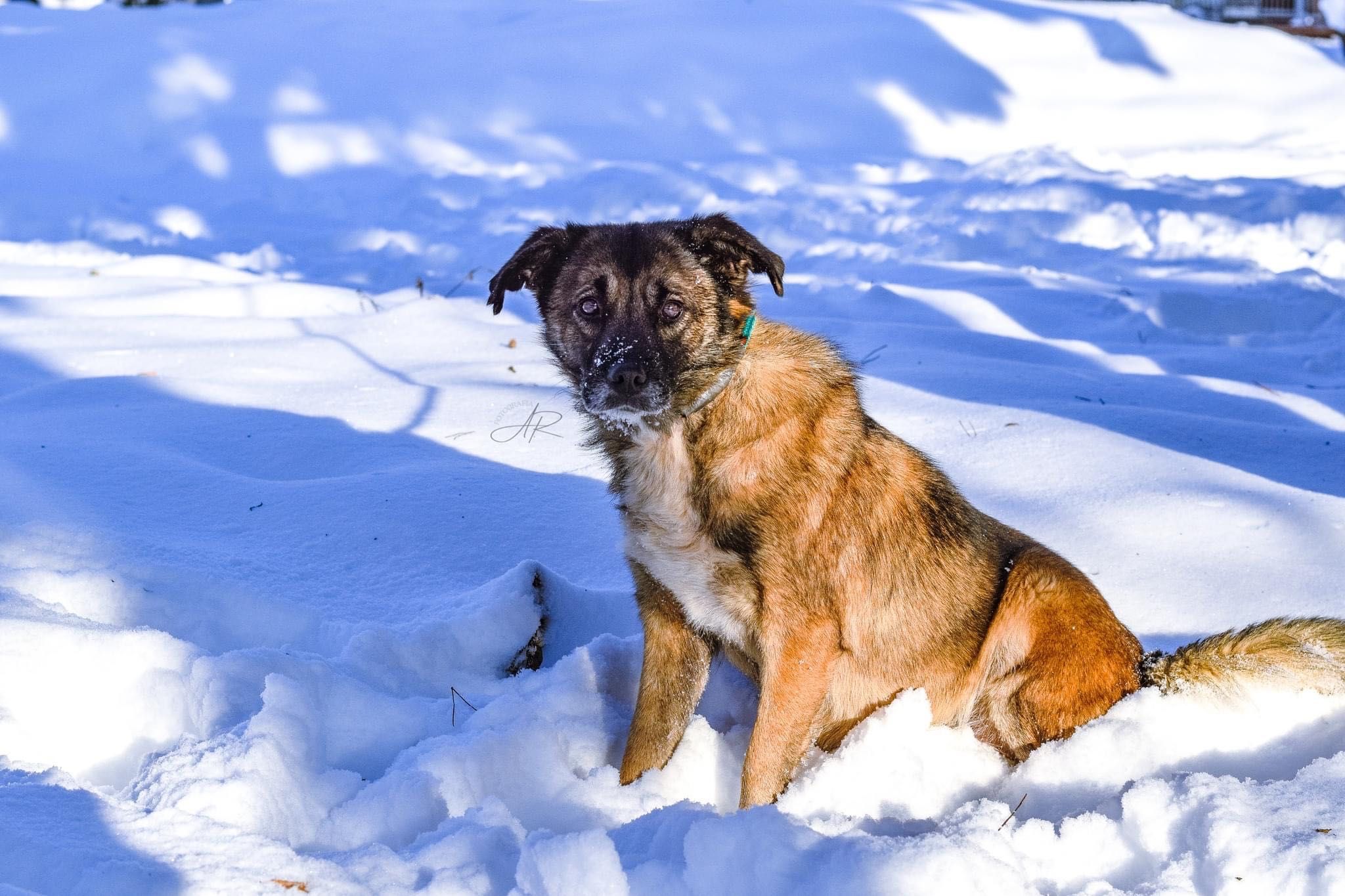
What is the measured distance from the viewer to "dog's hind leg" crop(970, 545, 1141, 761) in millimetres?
2752

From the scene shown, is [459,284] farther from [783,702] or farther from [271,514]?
[783,702]

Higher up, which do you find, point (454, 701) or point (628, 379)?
point (628, 379)

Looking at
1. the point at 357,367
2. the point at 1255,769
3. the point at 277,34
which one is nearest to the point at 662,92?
the point at 277,34

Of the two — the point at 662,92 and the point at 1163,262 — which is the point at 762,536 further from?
the point at 662,92

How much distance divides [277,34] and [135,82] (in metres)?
2.63

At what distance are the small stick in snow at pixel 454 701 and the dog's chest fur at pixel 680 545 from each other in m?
0.58

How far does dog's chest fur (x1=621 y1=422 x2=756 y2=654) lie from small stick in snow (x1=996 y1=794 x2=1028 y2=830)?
0.69 meters

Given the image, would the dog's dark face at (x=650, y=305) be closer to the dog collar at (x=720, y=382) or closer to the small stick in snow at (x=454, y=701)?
the dog collar at (x=720, y=382)

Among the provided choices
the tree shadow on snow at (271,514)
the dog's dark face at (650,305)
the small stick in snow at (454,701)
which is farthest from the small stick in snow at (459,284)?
the small stick in snow at (454,701)

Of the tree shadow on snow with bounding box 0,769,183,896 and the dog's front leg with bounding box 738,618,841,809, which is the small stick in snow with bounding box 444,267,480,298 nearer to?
the dog's front leg with bounding box 738,618,841,809

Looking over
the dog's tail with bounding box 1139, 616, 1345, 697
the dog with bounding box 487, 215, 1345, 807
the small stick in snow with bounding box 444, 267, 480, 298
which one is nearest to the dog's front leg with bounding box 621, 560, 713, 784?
the dog with bounding box 487, 215, 1345, 807

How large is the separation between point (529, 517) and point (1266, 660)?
2.38m

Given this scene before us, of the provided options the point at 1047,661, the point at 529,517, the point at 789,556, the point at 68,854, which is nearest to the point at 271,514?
the point at 529,517

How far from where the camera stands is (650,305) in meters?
2.87
